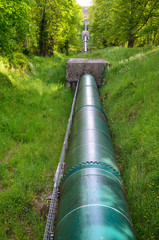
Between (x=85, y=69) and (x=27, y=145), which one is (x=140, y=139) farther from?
(x=85, y=69)

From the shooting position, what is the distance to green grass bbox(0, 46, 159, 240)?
9.22 feet

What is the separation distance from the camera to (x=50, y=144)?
16.6 ft

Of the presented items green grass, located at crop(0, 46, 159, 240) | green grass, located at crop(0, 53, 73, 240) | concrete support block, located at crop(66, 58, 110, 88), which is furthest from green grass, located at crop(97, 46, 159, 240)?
concrete support block, located at crop(66, 58, 110, 88)

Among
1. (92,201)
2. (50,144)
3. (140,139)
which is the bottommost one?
(50,144)

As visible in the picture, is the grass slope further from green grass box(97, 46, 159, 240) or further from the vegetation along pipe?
the vegetation along pipe

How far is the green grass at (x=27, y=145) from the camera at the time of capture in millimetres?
3012

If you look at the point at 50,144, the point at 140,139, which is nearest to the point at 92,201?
the point at 140,139

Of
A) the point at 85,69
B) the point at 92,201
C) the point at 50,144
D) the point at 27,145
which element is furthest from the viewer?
the point at 85,69

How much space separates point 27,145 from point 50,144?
0.64 meters

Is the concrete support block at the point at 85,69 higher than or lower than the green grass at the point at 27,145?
higher

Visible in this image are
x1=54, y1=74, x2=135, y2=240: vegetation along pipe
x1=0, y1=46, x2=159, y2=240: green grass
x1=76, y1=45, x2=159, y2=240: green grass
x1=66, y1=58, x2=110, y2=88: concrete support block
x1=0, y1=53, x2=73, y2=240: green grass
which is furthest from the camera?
x1=66, y1=58, x2=110, y2=88: concrete support block

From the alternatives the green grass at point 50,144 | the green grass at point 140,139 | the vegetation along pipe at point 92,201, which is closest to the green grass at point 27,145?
the green grass at point 50,144

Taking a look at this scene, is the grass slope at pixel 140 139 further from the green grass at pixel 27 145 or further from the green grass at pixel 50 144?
the green grass at pixel 27 145

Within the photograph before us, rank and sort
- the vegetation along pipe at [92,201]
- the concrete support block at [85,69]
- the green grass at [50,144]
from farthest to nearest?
1. the concrete support block at [85,69]
2. the green grass at [50,144]
3. the vegetation along pipe at [92,201]
